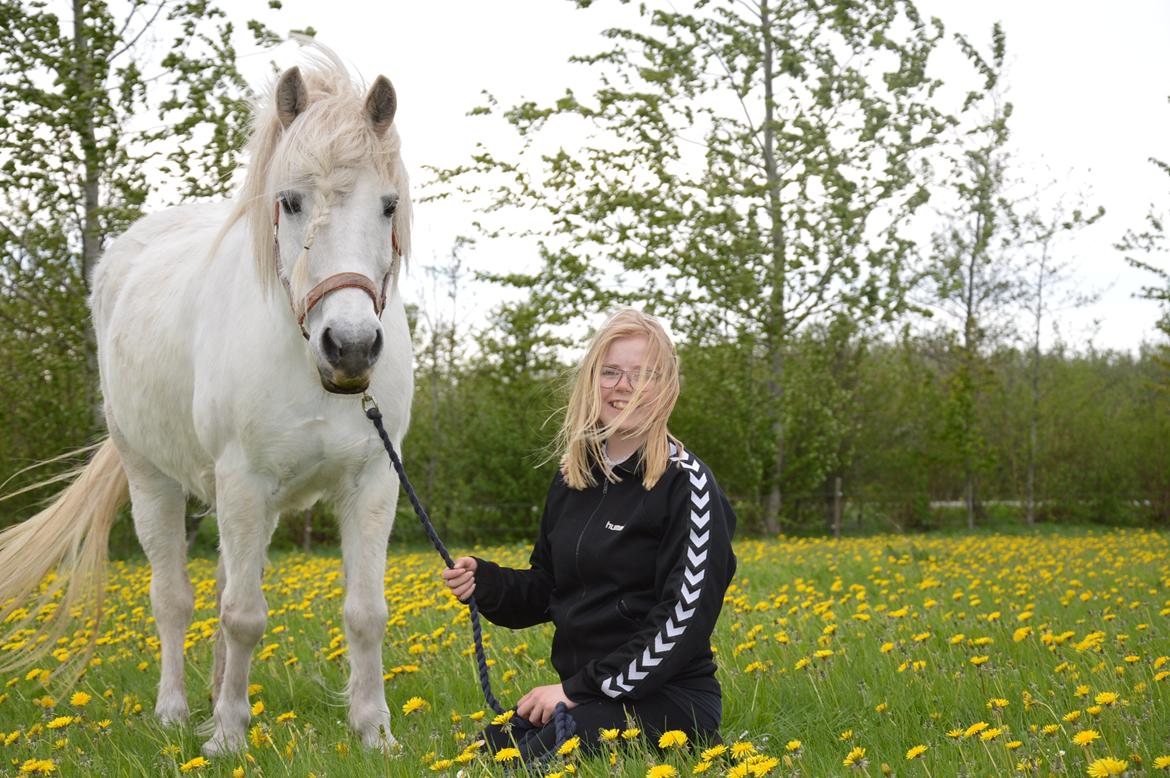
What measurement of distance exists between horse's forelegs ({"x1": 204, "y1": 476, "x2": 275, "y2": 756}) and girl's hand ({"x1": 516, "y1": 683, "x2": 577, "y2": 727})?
4.13ft

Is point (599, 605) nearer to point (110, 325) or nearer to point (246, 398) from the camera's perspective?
point (246, 398)

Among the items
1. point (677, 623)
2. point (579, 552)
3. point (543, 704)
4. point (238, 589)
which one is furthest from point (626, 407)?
point (238, 589)

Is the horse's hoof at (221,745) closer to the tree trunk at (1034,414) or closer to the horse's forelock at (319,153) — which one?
the horse's forelock at (319,153)

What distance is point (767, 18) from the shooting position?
59.7 ft

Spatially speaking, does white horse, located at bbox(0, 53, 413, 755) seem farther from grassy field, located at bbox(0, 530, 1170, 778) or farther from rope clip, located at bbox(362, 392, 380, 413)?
grassy field, located at bbox(0, 530, 1170, 778)

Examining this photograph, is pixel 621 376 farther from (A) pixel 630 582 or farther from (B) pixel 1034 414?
(B) pixel 1034 414

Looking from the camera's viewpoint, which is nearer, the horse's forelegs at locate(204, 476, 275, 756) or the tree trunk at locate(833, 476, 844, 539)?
the horse's forelegs at locate(204, 476, 275, 756)

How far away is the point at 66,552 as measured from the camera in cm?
541

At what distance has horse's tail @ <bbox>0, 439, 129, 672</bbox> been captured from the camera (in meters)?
5.11

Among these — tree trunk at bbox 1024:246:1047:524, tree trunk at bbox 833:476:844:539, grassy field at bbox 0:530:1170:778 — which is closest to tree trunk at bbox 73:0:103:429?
grassy field at bbox 0:530:1170:778

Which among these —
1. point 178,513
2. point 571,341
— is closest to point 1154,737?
point 178,513

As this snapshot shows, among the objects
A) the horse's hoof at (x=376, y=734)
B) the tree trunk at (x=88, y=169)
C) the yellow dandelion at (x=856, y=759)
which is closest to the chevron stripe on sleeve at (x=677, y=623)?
the yellow dandelion at (x=856, y=759)

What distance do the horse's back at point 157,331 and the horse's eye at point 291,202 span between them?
106cm

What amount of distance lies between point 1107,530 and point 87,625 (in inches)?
723
